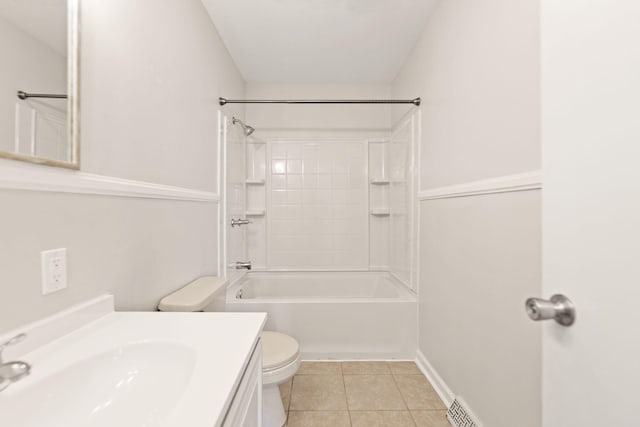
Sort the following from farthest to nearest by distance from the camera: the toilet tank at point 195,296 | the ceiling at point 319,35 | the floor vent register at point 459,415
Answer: the ceiling at point 319,35, the floor vent register at point 459,415, the toilet tank at point 195,296

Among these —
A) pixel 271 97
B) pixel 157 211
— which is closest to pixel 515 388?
pixel 157 211

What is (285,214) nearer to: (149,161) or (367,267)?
(367,267)

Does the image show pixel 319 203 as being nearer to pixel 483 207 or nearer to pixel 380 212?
pixel 380 212

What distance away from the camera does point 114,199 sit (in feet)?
3.29

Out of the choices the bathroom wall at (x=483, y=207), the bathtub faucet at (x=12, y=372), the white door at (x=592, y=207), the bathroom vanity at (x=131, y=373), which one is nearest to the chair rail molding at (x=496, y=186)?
the bathroom wall at (x=483, y=207)

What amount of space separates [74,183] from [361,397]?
5.85 feet

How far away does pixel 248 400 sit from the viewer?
79 centimetres

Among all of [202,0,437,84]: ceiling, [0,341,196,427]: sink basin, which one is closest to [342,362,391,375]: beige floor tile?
[0,341,196,427]: sink basin

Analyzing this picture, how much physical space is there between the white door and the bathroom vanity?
64 cm

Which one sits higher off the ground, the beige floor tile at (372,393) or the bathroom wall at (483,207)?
the bathroom wall at (483,207)

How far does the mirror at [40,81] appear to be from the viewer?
2.23ft

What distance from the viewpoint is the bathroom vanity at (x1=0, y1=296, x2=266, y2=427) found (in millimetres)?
569

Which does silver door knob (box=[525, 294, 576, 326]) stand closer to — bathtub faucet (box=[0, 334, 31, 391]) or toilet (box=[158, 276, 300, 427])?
bathtub faucet (box=[0, 334, 31, 391])

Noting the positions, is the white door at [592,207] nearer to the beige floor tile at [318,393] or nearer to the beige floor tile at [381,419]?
the beige floor tile at [381,419]
